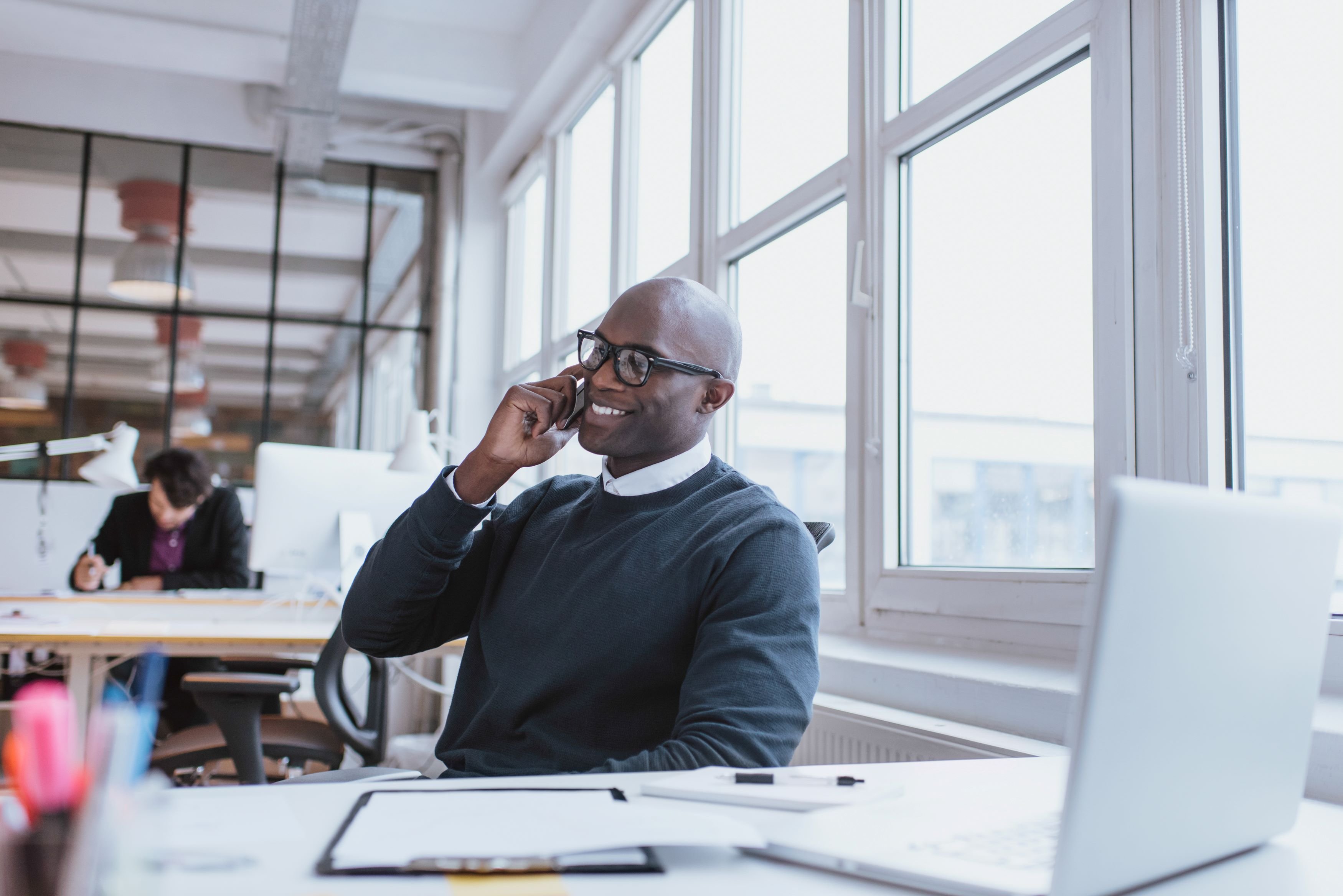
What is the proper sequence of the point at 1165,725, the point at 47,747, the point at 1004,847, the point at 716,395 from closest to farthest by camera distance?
the point at 47,747
the point at 1165,725
the point at 1004,847
the point at 716,395

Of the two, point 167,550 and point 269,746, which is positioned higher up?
point 167,550

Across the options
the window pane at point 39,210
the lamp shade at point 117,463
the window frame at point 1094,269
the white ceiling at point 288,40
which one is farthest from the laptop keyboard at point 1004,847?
the window pane at point 39,210

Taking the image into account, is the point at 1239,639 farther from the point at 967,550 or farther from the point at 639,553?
the point at 967,550

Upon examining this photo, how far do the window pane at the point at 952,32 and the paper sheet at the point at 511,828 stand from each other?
5.95ft

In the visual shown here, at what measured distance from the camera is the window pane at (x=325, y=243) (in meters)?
6.11

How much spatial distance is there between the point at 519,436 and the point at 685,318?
0.95ft

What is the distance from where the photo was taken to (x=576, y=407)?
1647mm

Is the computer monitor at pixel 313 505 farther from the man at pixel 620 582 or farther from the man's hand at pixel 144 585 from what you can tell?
the man at pixel 620 582

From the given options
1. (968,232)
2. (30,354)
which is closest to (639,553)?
(968,232)

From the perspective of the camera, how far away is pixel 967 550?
7.45 feet

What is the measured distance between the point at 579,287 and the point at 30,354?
3089mm

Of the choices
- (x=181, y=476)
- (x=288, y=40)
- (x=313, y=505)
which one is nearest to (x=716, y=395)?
(x=313, y=505)

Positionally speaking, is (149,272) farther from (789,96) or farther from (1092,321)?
(1092,321)

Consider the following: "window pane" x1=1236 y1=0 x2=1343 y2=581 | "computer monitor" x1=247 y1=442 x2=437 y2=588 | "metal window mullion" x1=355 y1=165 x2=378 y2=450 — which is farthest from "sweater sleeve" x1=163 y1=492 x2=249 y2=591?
"window pane" x1=1236 y1=0 x2=1343 y2=581
